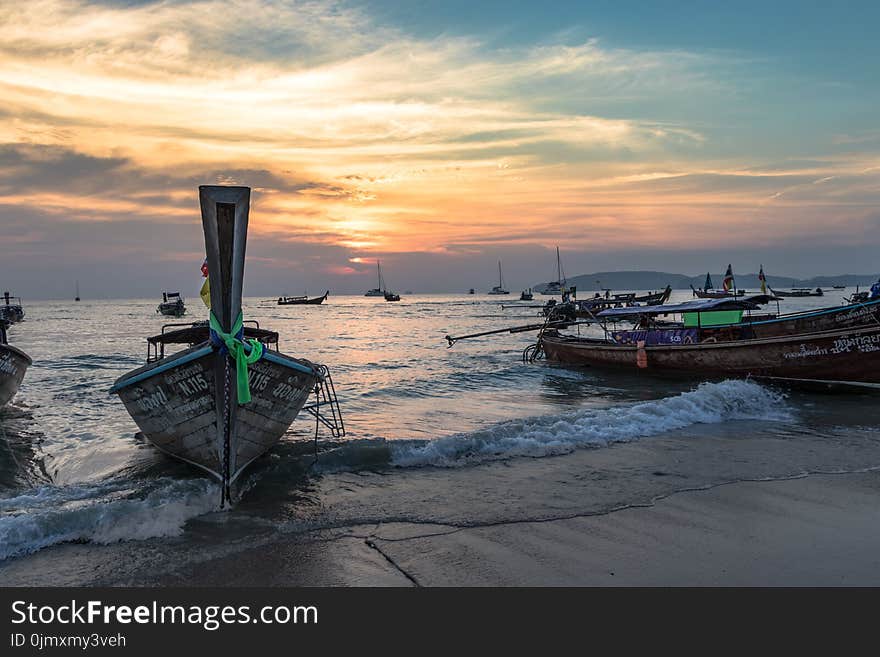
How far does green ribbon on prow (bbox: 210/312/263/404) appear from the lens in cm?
698

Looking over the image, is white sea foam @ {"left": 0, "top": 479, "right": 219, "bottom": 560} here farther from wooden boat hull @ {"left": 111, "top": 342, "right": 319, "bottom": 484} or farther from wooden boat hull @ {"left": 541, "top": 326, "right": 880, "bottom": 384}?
wooden boat hull @ {"left": 541, "top": 326, "right": 880, "bottom": 384}

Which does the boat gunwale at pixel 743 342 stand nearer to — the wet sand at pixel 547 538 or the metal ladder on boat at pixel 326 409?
the wet sand at pixel 547 538

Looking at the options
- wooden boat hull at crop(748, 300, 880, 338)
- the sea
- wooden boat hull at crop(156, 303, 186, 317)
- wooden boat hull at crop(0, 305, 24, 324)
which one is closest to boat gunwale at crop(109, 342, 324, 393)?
the sea

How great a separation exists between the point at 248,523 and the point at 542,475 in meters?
4.21

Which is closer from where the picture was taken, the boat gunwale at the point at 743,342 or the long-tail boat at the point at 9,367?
the long-tail boat at the point at 9,367

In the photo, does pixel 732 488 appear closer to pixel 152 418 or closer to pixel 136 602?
pixel 136 602

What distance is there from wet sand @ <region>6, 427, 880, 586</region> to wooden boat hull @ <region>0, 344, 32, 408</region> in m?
9.26

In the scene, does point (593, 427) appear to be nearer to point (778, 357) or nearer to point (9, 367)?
point (778, 357)

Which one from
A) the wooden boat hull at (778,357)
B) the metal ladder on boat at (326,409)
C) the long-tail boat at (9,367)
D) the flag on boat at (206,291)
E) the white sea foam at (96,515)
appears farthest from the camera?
the wooden boat hull at (778,357)

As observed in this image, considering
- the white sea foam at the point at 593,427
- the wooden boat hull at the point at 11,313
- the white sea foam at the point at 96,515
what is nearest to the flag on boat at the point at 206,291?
the white sea foam at the point at 96,515

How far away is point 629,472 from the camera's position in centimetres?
871

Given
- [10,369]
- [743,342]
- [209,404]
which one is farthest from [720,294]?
[209,404]

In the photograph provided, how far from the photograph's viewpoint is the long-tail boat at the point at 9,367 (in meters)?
13.2

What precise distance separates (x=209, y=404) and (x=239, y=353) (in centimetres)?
103
